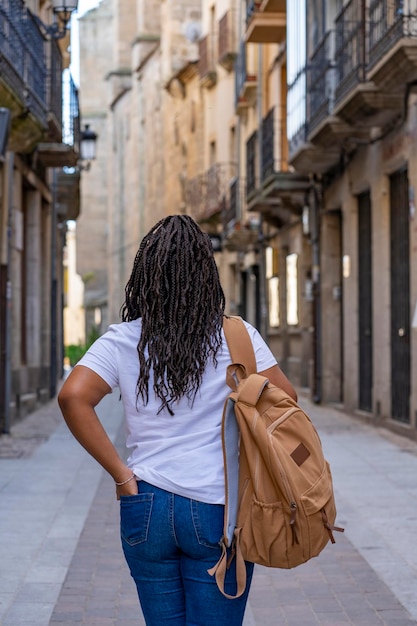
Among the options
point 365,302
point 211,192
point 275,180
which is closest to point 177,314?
point 365,302

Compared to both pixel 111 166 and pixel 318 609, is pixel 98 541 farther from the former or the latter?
pixel 111 166

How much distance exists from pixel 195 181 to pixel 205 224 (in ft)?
6.16

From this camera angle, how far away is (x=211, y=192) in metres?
38.6

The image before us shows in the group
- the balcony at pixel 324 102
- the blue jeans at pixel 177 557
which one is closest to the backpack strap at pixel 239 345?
the blue jeans at pixel 177 557

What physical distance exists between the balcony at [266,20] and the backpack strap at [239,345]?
21.3 meters

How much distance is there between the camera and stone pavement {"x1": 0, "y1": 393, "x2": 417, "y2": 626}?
596 cm

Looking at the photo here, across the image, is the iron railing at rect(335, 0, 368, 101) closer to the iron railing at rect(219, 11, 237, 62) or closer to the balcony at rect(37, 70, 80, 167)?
the balcony at rect(37, 70, 80, 167)

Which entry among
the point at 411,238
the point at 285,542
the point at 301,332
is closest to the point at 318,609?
the point at 285,542

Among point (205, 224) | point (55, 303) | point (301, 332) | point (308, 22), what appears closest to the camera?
point (308, 22)

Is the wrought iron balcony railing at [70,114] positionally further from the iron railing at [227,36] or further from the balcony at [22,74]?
the iron railing at [227,36]

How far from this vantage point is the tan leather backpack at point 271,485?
3.03 metres

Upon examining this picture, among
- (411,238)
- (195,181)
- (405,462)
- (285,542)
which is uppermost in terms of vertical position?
(195,181)

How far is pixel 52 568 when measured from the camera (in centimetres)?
702

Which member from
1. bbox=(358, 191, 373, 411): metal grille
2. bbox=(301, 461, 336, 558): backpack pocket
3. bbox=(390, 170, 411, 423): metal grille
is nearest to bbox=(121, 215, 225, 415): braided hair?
bbox=(301, 461, 336, 558): backpack pocket
